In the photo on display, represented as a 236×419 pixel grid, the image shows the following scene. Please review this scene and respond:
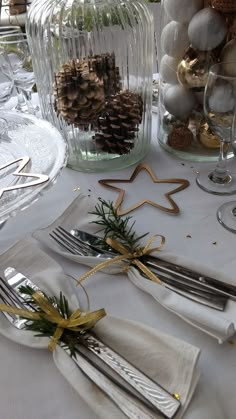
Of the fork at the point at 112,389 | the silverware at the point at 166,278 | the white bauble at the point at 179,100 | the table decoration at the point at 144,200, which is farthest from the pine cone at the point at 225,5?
the fork at the point at 112,389

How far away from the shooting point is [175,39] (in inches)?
21.2

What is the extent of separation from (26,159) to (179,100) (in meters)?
0.23

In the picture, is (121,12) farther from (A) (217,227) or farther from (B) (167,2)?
(A) (217,227)

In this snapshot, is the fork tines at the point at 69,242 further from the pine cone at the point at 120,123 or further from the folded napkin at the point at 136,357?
the pine cone at the point at 120,123

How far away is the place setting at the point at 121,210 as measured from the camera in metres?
0.29

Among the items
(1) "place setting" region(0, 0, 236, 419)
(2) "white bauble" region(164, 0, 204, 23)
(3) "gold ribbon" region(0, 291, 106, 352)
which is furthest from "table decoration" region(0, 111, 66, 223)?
(2) "white bauble" region(164, 0, 204, 23)

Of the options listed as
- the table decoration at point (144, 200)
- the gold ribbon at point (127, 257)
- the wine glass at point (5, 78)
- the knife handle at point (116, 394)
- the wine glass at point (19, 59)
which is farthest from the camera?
the wine glass at point (19, 59)

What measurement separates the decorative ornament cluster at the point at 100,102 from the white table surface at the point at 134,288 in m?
0.05

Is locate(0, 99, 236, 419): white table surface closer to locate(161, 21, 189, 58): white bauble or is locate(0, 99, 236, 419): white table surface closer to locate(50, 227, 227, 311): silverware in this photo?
locate(50, 227, 227, 311): silverware

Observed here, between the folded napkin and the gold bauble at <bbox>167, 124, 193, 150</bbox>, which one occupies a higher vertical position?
the gold bauble at <bbox>167, 124, 193, 150</bbox>

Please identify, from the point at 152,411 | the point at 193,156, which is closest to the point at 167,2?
the point at 193,156

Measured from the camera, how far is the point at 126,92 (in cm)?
56

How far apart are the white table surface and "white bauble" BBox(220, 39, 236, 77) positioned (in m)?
0.14

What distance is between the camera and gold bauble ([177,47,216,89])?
1.73ft
